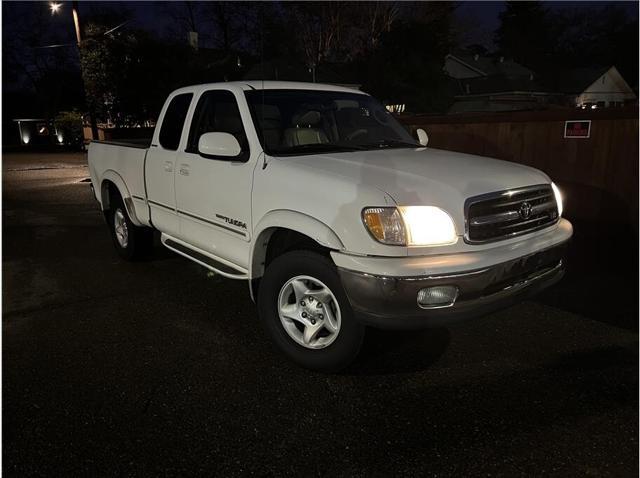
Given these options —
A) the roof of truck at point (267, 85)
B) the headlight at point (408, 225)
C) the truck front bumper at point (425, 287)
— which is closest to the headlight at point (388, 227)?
the headlight at point (408, 225)

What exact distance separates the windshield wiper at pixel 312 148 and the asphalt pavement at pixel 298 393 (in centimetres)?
141

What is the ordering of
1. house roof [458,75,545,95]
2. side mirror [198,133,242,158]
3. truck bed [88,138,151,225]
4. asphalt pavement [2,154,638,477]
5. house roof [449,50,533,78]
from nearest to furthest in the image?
asphalt pavement [2,154,638,477] → side mirror [198,133,242,158] → truck bed [88,138,151,225] → house roof [458,75,545,95] → house roof [449,50,533,78]

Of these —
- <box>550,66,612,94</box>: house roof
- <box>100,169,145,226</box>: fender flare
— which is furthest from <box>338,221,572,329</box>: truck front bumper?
<box>550,66,612,94</box>: house roof

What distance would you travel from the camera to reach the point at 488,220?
10.00 ft

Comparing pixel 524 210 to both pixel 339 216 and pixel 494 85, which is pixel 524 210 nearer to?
pixel 339 216

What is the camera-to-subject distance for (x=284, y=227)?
329 centimetres

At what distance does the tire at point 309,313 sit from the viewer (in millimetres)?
3078

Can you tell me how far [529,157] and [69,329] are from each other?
5.84 meters

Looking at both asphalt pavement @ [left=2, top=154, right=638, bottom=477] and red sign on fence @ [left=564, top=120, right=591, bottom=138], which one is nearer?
asphalt pavement @ [left=2, top=154, right=638, bottom=477]

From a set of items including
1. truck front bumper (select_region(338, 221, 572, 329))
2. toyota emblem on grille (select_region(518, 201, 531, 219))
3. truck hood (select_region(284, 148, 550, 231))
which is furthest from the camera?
toyota emblem on grille (select_region(518, 201, 531, 219))

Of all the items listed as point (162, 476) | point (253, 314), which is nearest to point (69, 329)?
point (253, 314)

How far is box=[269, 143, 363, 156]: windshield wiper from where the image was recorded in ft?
12.0

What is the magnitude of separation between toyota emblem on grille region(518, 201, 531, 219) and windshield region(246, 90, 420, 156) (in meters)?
1.27

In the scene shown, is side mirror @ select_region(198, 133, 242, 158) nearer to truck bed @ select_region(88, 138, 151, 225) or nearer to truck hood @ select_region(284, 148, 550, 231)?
truck hood @ select_region(284, 148, 550, 231)
